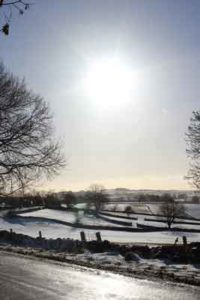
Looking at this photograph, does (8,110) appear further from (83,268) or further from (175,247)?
(83,268)

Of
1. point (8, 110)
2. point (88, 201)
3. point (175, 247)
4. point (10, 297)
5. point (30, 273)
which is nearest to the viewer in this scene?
point (10, 297)

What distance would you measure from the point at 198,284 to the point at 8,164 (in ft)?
78.1

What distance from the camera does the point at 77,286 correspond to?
10180mm

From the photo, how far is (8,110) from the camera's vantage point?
31547 mm

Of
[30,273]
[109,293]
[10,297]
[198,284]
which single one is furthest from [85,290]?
[30,273]

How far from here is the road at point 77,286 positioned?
8.96 metres

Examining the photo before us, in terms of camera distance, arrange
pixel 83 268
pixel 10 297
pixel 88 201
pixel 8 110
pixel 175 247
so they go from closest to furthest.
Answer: pixel 10 297 < pixel 83 268 < pixel 175 247 < pixel 8 110 < pixel 88 201

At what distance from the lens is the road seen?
8961 millimetres

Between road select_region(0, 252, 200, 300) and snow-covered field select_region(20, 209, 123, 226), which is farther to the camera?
snow-covered field select_region(20, 209, 123, 226)

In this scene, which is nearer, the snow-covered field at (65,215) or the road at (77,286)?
the road at (77,286)

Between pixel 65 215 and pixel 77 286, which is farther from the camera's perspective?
pixel 65 215

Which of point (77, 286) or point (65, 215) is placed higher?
point (65, 215)

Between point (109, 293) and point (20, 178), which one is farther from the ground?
point (20, 178)

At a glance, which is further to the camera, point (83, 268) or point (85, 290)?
point (83, 268)
